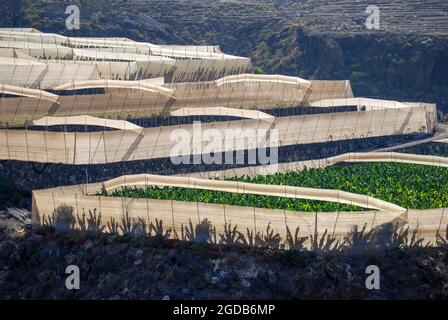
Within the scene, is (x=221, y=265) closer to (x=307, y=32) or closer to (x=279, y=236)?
(x=279, y=236)

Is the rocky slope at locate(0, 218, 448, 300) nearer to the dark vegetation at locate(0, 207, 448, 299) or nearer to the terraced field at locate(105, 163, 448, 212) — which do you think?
the dark vegetation at locate(0, 207, 448, 299)

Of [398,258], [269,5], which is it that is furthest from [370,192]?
[269,5]

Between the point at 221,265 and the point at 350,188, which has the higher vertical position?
the point at 221,265

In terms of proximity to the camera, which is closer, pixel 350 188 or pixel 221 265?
pixel 221 265

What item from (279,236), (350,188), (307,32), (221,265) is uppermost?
(279,236)

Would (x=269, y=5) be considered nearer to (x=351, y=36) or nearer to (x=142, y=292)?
(x=351, y=36)

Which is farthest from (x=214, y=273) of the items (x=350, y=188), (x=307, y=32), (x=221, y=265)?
(x=307, y=32)

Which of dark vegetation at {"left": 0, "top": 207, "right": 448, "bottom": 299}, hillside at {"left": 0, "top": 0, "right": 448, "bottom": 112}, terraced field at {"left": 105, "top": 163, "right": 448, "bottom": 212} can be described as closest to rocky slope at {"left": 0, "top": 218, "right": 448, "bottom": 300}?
dark vegetation at {"left": 0, "top": 207, "right": 448, "bottom": 299}

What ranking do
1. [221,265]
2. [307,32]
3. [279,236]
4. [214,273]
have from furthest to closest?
[307,32], [279,236], [221,265], [214,273]

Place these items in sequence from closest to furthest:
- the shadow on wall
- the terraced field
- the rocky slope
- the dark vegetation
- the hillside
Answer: the rocky slope < the dark vegetation < the shadow on wall < the terraced field < the hillside
